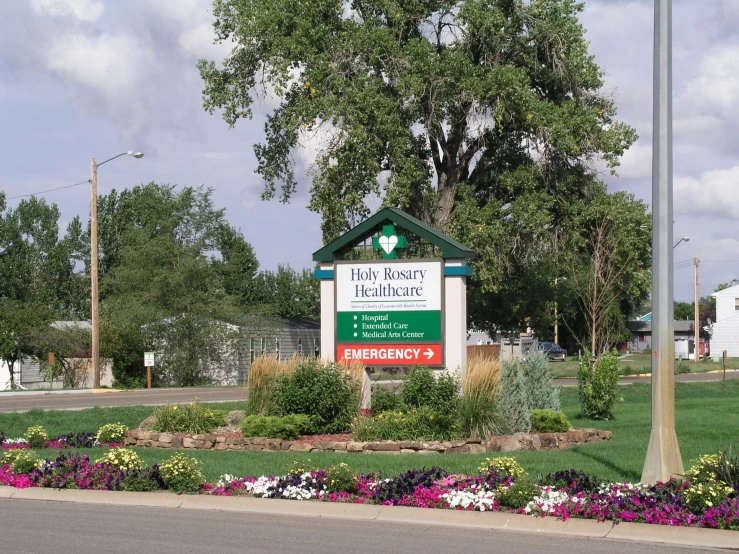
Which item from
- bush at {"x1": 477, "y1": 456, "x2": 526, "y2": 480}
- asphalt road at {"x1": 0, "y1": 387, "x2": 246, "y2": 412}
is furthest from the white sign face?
asphalt road at {"x1": 0, "y1": 387, "x2": 246, "y2": 412}

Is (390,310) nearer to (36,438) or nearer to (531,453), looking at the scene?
(531,453)

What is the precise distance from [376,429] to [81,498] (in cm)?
490

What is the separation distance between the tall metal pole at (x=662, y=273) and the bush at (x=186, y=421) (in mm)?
7863

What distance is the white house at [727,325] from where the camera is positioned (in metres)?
73.9

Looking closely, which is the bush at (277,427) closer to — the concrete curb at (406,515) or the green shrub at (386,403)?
the green shrub at (386,403)

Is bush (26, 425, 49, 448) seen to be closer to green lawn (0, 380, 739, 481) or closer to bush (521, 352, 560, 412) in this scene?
green lawn (0, 380, 739, 481)

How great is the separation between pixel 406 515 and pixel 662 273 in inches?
151

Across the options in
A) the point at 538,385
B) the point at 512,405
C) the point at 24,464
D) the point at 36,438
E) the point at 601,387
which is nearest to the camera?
the point at 24,464

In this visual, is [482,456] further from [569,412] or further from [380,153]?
[380,153]

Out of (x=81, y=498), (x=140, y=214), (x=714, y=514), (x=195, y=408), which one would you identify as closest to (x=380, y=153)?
(x=195, y=408)

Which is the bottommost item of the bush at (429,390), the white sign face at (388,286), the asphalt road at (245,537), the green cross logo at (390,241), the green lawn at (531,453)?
the asphalt road at (245,537)

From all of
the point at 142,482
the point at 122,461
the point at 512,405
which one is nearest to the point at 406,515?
the point at 142,482

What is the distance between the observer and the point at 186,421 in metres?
15.8

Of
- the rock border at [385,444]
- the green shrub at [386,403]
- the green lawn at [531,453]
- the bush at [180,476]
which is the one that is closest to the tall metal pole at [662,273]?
the green lawn at [531,453]
